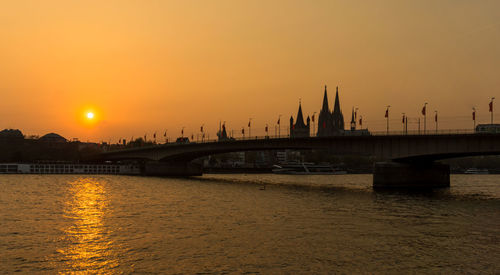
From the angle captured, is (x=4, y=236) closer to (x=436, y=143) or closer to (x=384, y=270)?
(x=384, y=270)

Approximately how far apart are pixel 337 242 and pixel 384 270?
6.89 m

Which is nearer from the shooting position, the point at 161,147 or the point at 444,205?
the point at 444,205

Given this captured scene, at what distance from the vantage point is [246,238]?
32.2 metres

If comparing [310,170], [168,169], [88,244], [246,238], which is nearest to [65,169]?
[168,169]

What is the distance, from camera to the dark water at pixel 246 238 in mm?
24922

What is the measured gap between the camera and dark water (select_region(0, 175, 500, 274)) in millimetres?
24922

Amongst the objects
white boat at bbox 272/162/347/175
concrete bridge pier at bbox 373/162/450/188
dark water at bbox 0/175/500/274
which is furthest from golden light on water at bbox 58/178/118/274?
white boat at bbox 272/162/347/175

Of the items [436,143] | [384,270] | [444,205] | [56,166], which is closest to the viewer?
[384,270]

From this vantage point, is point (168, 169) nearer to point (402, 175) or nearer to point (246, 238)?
point (402, 175)

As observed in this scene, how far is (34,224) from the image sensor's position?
37.7 metres

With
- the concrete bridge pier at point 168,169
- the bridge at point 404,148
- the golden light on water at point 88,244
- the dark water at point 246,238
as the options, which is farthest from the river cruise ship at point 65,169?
the golden light on water at point 88,244

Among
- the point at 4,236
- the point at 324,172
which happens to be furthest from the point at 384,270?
the point at 324,172

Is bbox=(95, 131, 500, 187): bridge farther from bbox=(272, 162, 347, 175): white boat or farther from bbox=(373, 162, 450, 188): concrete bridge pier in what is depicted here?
bbox=(272, 162, 347, 175): white boat

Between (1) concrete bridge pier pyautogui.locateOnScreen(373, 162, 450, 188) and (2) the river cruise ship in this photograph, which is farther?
(2) the river cruise ship
